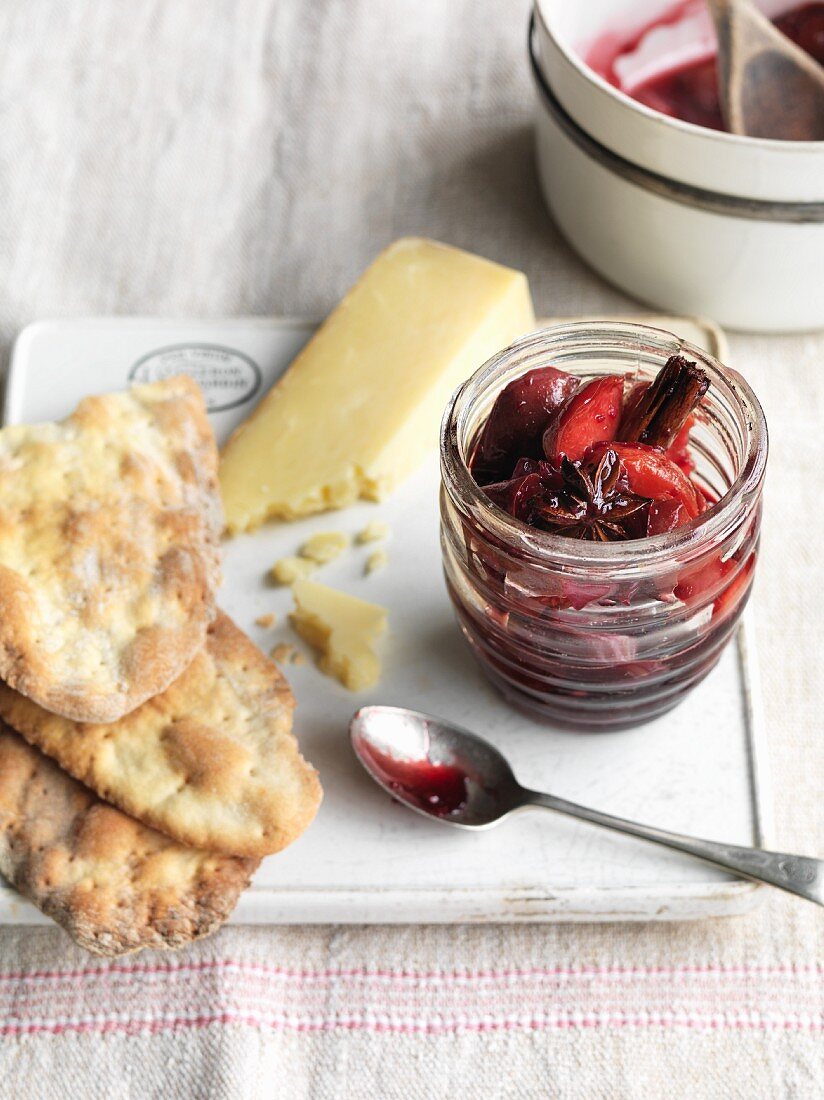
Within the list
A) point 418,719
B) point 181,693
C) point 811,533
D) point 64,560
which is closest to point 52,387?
point 64,560

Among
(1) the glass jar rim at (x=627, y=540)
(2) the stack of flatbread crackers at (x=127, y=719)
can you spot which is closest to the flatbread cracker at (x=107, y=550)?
(2) the stack of flatbread crackers at (x=127, y=719)

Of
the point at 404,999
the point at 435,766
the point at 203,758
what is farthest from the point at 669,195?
the point at 404,999

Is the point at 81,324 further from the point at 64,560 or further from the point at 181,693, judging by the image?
the point at 181,693

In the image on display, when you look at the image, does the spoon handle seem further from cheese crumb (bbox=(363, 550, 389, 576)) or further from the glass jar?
cheese crumb (bbox=(363, 550, 389, 576))

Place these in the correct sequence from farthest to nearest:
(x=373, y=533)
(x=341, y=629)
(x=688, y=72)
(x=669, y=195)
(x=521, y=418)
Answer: (x=688, y=72) < (x=669, y=195) < (x=373, y=533) < (x=341, y=629) < (x=521, y=418)

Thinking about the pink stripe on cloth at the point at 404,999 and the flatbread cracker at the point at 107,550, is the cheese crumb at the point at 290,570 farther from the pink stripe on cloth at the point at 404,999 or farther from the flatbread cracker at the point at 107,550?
the pink stripe on cloth at the point at 404,999

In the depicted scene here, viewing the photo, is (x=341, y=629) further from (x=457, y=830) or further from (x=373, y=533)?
(x=457, y=830)

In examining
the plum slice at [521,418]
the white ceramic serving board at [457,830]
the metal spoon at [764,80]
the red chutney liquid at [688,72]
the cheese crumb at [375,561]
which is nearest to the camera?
the plum slice at [521,418]
